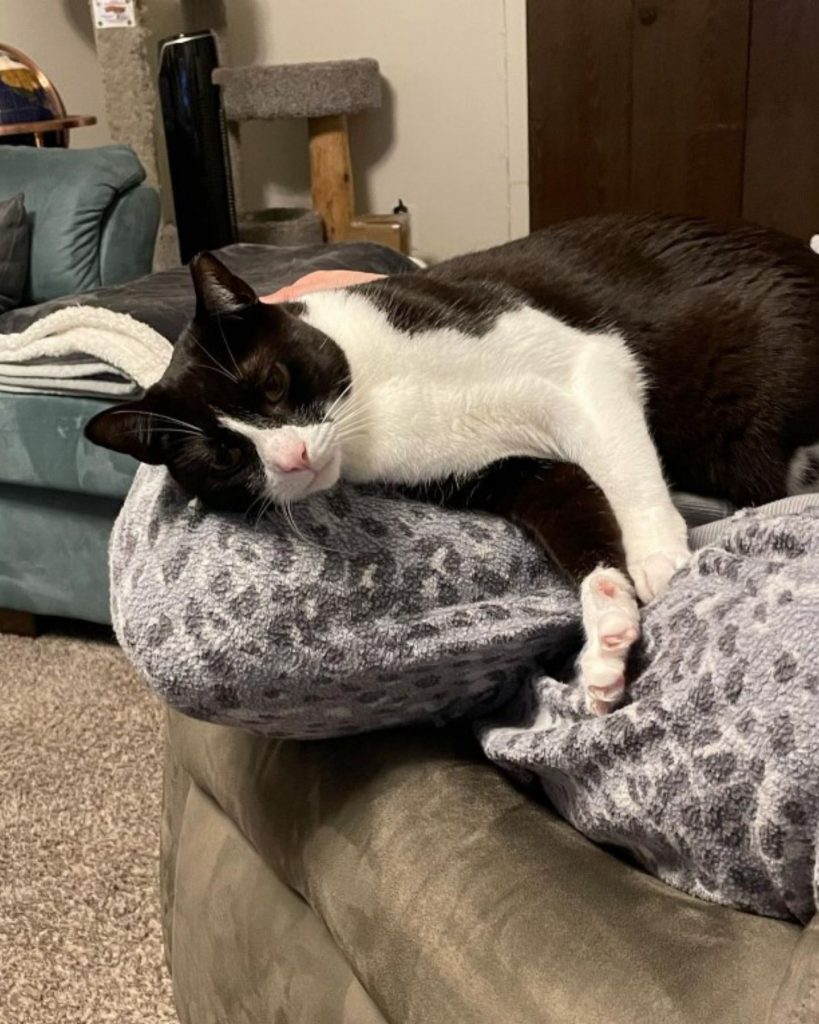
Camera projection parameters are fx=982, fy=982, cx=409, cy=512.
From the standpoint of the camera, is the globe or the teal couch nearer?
the teal couch

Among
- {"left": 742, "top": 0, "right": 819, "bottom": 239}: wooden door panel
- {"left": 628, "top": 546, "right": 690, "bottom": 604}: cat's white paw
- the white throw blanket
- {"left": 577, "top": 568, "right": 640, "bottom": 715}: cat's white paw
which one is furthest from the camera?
{"left": 742, "top": 0, "right": 819, "bottom": 239}: wooden door panel

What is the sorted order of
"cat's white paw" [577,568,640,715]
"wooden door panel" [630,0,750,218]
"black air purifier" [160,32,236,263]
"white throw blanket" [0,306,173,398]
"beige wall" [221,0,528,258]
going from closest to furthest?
"cat's white paw" [577,568,640,715] < "white throw blanket" [0,306,173,398] < "wooden door panel" [630,0,750,218] < "black air purifier" [160,32,236,263] < "beige wall" [221,0,528,258]

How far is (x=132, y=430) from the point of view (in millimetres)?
836

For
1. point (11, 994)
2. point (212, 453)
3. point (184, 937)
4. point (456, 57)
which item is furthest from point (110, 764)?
point (456, 57)

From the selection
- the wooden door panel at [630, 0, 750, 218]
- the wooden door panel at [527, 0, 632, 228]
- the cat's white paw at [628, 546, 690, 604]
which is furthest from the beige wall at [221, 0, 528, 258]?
the cat's white paw at [628, 546, 690, 604]

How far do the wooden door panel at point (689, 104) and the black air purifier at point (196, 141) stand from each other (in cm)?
134

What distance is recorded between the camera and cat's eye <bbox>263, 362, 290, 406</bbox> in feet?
2.81

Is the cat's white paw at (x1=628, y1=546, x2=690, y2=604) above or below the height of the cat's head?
below

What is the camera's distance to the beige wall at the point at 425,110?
132 inches

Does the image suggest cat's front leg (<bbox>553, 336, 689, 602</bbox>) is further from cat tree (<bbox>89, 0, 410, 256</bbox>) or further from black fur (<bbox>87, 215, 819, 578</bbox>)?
cat tree (<bbox>89, 0, 410, 256</bbox>)

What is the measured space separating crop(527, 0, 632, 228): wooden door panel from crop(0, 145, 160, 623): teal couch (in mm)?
1438

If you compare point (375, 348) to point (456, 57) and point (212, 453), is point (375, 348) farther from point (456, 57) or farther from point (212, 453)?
point (456, 57)

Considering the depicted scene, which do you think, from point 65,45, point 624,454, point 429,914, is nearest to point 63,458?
point 624,454

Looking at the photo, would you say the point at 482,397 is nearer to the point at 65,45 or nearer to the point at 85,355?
the point at 85,355
